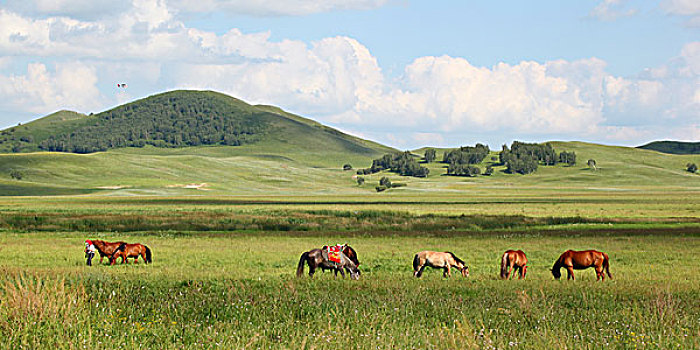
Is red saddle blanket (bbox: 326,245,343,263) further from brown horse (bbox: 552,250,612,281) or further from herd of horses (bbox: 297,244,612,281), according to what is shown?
brown horse (bbox: 552,250,612,281)

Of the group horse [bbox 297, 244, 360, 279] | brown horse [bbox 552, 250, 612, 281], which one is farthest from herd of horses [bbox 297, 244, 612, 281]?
horse [bbox 297, 244, 360, 279]

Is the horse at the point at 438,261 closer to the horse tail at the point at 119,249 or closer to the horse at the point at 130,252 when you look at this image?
the horse at the point at 130,252

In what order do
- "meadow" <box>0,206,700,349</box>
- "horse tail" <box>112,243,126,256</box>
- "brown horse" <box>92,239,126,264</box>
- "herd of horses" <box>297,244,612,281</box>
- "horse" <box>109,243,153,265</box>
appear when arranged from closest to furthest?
"meadow" <box>0,206,700,349</box> < "herd of horses" <box>297,244,612,281</box> < "horse" <box>109,243,153,265</box> < "horse tail" <box>112,243,126,256</box> < "brown horse" <box>92,239,126,264</box>

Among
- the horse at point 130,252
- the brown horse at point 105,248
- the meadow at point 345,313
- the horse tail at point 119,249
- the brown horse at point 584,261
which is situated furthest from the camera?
the brown horse at point 105,248

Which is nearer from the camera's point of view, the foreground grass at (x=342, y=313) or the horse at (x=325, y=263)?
the foreground grass at (x=342, y=313)

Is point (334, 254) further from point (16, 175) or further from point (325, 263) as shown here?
point (16, 175)

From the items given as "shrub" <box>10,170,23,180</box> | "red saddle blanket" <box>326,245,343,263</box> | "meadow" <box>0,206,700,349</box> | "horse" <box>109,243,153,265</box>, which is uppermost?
"shrub" <box>10,170,23,180</box>

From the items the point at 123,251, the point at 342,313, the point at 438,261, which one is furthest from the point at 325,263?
the point at 123,251

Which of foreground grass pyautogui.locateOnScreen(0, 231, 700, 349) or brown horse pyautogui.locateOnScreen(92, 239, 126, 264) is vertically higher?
foreground grass pyautogui.locateOnScreen(0, 231, 700, 349)

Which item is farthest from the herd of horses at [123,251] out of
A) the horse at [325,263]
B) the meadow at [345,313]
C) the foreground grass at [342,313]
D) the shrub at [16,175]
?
the shrub at [16,175]

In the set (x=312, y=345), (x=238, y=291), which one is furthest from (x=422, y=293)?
(x=312, y=345)

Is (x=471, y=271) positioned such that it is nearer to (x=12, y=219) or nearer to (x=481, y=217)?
(x=481, y=217)

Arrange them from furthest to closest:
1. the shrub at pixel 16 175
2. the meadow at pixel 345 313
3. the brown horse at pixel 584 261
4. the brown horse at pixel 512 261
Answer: the shrub at pixel 16 175 < the brown horse at pixel 584 261 < the brown horse at pixel 512 261 < the meadow at pixel 345 313

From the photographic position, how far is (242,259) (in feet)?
107
